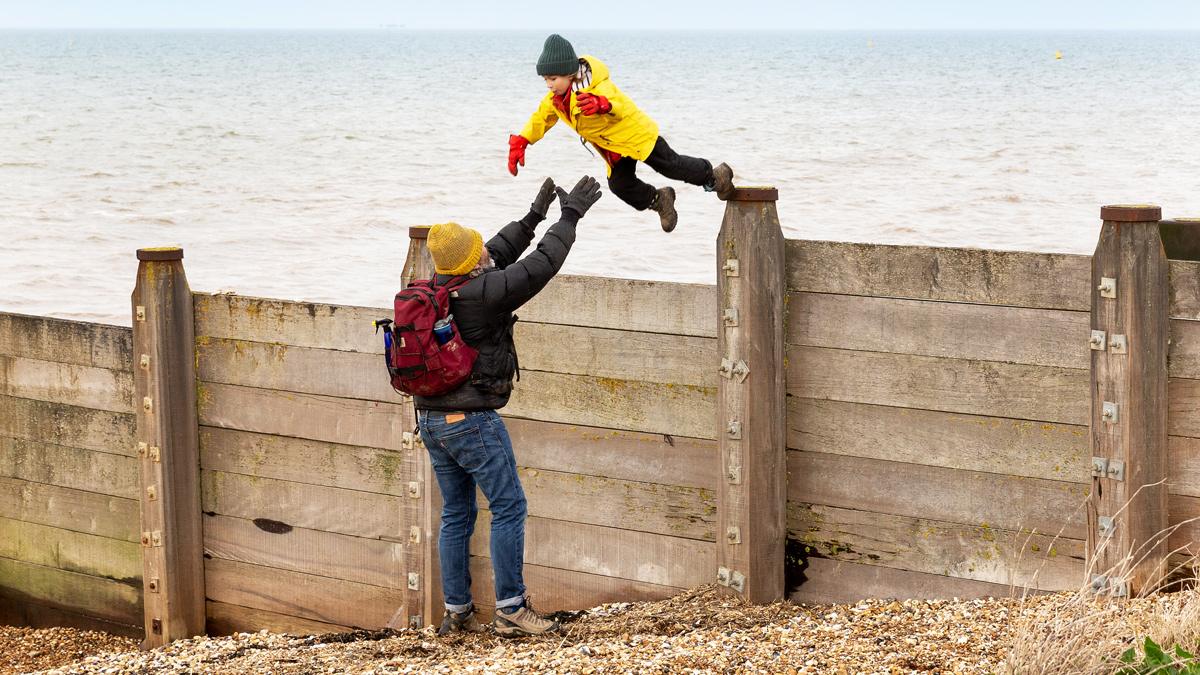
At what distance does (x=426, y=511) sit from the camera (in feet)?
24.1

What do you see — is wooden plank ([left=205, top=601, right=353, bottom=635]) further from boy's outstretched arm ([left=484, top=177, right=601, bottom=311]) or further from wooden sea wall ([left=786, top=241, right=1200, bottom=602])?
wooden sea wall ([left=786, top=241, right=1200, bottom=602])

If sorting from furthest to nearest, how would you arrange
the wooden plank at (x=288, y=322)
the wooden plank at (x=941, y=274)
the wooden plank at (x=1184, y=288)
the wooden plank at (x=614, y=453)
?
1. the wooden plank at (x=288, y=322)
2. the wooden plank at (x=614, y=453)
3. the wooden plank at (x=941, y=274)
4. the wooden plank at (x=1184, y=288)

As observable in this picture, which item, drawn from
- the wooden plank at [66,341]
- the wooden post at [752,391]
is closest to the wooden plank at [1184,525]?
the wooden post at [752,391]

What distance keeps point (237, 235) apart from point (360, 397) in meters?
22.4

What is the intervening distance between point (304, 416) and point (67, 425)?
1.67 meters

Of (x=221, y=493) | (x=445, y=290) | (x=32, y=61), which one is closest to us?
(x=445, y=290)

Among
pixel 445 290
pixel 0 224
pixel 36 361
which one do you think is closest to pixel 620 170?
pixel 445 290

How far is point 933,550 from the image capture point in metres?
6.40

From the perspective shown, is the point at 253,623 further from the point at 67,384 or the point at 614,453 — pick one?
the point at 614,453

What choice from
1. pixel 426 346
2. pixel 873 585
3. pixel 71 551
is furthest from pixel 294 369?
pixel 873 585

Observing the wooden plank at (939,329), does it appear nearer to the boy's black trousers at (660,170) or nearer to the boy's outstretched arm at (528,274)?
the boy's black trousers at (660,170)

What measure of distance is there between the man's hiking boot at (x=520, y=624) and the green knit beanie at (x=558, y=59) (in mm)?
2600

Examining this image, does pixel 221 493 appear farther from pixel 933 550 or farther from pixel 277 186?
pixel 277 186

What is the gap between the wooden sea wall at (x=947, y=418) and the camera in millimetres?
5945
